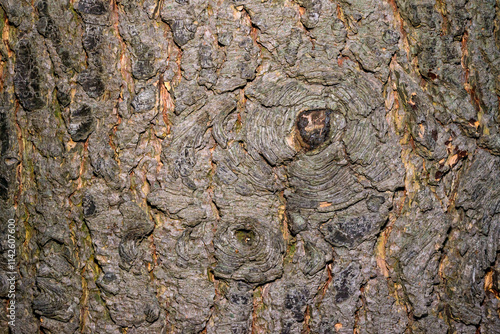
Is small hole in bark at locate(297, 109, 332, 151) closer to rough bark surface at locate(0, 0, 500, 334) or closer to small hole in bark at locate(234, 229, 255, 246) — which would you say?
rough bark surface at locate(0, 0, 500, 334)

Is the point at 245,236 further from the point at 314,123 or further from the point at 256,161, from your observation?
the point at 314,123

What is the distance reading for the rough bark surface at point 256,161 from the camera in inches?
54.7

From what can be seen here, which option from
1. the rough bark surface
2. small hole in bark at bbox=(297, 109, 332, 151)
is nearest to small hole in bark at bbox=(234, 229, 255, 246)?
the rough bark surface

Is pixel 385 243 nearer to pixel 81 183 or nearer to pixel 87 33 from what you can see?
pixel 81 183

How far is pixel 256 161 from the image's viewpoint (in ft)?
4.58

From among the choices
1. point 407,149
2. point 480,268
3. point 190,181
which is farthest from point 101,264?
point 480,268

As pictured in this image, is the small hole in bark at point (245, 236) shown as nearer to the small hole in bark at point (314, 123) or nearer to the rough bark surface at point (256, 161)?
the rough bark surface at point (256, 161)

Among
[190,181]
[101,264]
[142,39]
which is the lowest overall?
[101,264]

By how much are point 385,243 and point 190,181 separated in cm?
62

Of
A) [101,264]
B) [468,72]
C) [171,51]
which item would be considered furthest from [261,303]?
[468,72]

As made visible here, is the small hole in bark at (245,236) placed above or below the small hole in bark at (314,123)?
below

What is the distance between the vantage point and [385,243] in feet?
4.73

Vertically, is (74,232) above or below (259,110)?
below

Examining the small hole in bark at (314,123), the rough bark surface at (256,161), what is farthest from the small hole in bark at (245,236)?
the small hole in bark at (314,123)
